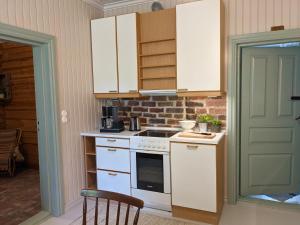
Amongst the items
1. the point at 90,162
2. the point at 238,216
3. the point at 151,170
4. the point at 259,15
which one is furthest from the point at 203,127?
the point at 90,162

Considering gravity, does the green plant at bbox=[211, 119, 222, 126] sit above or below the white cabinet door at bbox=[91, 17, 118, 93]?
below

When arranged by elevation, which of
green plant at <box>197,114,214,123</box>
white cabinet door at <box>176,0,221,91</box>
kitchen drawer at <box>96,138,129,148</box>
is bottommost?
kitchen drawer at <box>96,138,129,148</box>

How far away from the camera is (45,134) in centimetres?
274

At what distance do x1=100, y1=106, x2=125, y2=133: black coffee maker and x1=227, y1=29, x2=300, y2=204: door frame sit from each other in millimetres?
1375

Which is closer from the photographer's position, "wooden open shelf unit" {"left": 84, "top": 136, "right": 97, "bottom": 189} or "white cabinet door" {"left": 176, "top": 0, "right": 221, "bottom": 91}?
"white cabinet door" {"left": 176, "top": 0, "right": 221, "bottom": 91}

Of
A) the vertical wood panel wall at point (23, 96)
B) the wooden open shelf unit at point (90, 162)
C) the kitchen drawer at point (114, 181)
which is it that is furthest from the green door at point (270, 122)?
the vertical wood panel wall at point (23, 96)

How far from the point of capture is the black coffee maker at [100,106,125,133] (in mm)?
3178

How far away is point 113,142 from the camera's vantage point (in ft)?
9.80

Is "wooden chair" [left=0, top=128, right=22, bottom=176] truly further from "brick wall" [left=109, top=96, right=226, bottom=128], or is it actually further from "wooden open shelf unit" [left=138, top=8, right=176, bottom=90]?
"wooden open shelf unit" [left=138, top=8, right=176, bottom=90]

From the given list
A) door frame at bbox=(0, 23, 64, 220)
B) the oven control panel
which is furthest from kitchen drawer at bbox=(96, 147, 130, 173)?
door frame at bbox=(0, 23, 64, 220)

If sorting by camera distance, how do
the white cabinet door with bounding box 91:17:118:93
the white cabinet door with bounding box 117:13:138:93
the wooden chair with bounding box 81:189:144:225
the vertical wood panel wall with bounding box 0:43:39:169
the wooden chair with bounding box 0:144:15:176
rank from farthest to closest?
1. the vertical wood panel wall with bounding box 0:43:39:169
2. the wooden chair with bounding box 0:144:15:176
3. the white cabinet door with bounding box 91:17:118:93
4. the white cabinet door with bounding box 117:13:138:93
5. the wooden chair with bounding box 81:189:144:225

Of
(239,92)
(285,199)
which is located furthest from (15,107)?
(285,199)

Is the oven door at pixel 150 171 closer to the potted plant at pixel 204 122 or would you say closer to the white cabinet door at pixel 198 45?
the potted plant at pixel 204 122

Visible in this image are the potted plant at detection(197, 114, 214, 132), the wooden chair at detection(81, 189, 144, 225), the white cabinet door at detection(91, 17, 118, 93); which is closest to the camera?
the wooden chair at detection(81, 189, 144, 225)
